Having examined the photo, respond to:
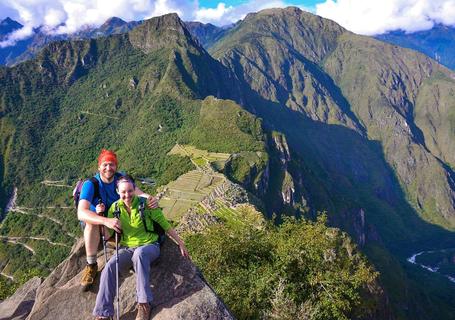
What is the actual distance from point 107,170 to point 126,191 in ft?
4.15

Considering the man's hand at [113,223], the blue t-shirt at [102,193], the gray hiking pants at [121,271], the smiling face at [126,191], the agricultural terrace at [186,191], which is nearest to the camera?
the gray hiking pants at [121,271]

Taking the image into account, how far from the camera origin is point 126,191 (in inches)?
481

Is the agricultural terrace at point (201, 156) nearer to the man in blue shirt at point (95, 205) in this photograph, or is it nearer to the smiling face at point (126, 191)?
the man in blue shirt at point (95, 205)

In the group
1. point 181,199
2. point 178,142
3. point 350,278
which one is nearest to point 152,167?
point 178,142

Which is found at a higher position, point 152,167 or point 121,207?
point 121,207

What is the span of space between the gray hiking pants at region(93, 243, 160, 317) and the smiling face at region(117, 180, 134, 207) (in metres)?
1.46

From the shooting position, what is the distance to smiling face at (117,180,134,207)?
40.1ft

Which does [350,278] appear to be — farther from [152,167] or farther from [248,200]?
[152,167]

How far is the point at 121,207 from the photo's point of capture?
40.7 feet

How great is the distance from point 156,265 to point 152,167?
13608cm

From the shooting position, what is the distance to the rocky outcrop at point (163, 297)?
12023 mm

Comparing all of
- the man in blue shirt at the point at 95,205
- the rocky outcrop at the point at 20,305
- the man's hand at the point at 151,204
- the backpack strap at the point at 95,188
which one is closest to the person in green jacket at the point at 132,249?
the man's hand at the point at 151,204

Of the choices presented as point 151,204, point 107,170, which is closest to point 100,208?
point 107,170

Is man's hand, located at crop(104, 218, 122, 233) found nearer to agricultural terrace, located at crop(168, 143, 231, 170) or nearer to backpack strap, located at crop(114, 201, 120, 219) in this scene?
backpack strap, located at crop(114, 201, 120, 219)
